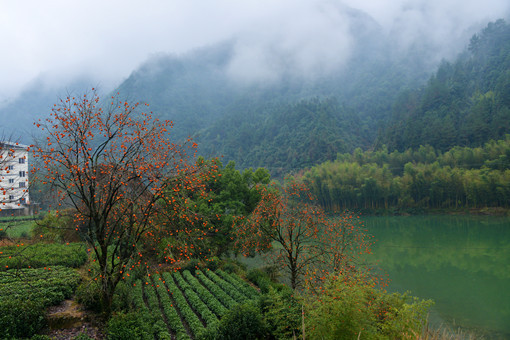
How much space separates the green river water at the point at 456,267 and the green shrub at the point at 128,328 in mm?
10687

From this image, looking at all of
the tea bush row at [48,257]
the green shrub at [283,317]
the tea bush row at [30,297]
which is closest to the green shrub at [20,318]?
the tea bush row at [30,297]

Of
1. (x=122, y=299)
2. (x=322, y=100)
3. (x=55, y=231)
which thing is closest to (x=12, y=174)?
(x=55, y=231)

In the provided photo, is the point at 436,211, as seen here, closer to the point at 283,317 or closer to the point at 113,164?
the point at 283,317

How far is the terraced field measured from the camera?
10031mm

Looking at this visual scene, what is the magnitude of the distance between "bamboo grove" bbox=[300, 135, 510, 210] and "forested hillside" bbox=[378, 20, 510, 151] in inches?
290

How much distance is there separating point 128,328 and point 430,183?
45935 mm

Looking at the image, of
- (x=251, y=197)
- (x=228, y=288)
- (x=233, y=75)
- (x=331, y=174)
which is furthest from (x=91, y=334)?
(x=233, y=75)

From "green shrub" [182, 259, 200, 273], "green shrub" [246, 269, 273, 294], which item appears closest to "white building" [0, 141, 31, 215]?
"green shrub" [182, 259, 200, 273]

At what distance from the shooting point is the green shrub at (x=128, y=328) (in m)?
7.83

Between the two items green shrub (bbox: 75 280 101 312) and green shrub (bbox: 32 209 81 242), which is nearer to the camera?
green shrub (bbox: 75 280 101 312)

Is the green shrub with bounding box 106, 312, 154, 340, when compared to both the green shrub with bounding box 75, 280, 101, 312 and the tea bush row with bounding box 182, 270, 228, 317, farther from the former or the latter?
the tea bush row with bounding box 182, 270, 228, 317

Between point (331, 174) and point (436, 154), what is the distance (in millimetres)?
22462

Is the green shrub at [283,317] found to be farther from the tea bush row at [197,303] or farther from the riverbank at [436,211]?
the riverbank at [436,211]

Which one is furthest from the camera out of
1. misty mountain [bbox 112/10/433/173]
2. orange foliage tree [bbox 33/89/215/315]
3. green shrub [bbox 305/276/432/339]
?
misty mountain [bbox 112/10/433/173]
